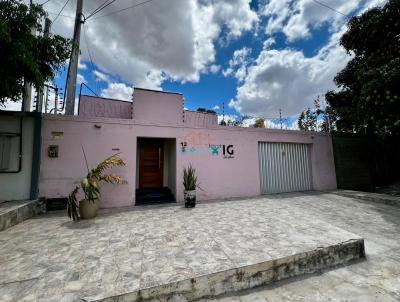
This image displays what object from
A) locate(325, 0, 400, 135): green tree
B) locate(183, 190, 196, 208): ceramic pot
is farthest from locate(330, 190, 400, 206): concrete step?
locate(183, 190, 196, 208): ceramic pot

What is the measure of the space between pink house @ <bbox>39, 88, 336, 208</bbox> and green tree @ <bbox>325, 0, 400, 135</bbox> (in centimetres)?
162

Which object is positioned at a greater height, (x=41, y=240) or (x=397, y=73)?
(x=397, y=73)

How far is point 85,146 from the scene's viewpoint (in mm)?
5188

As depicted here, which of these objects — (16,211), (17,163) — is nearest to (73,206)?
(16,211)

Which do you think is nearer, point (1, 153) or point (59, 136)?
point (1, 153)

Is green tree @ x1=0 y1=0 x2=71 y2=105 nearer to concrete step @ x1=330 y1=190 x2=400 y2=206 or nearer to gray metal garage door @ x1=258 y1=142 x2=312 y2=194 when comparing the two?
gray metal garage door @ x1=258 y1=142 x2=312 y2=194

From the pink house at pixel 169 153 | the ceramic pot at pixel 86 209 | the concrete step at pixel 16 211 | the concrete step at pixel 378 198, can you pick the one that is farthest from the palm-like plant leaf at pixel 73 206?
the concrete step at pixel 378 198

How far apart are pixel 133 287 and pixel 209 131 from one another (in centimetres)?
501

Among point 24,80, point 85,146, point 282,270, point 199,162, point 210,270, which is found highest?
point 24,80

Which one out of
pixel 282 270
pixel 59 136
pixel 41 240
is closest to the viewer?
pixel 282 270

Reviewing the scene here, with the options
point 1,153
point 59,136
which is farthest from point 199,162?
point 1,153

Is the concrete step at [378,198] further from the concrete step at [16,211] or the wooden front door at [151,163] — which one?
the concrete step at [16,211]

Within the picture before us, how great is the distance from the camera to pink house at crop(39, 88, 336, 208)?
16.6 feet

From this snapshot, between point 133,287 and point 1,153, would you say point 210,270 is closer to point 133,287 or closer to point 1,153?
point 133,287
